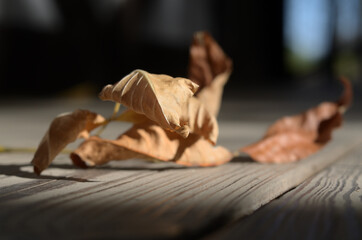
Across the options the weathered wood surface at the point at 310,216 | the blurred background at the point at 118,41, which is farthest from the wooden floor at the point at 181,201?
the blurred background at the point at 118,41

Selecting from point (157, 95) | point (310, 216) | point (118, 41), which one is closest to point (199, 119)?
point (157, 95)

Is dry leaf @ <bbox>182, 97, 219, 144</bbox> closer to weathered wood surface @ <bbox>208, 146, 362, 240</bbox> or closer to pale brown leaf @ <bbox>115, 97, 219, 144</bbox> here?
pale brown leaf @ <bbox>115, 97, 219, 144</bbox>

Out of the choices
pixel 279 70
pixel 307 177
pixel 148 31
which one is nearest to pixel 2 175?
pixel 307 177

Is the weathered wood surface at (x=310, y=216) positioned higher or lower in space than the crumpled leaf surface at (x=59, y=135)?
lower

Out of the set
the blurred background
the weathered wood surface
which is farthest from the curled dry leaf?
the blurred background

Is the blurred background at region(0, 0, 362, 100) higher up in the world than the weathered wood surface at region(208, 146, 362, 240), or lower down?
higher up

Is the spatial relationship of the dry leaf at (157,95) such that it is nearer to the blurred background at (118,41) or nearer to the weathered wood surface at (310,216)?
the weathered wood surface at (310,216)

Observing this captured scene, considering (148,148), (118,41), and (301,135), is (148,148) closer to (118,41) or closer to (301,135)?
(301,135)
